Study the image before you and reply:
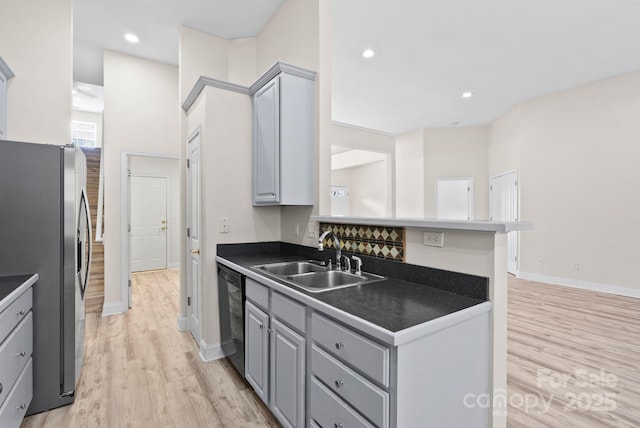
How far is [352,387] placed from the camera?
1174 millimetres

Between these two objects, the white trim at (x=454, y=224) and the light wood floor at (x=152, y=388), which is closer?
the white trim at (x=454, y=224)

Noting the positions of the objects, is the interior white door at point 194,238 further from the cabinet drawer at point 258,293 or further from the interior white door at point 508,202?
the interior white door at point 508,202

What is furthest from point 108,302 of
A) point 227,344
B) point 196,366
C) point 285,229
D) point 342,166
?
point 342,166

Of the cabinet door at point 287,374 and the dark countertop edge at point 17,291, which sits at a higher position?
the dark countertop edge at point 17,291

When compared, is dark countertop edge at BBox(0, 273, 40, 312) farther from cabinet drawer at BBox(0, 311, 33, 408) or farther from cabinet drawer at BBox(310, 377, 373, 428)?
cabinet drawer at BBox(310, 377, 373, 428)

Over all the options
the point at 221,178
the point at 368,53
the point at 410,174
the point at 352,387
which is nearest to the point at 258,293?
the point at 352,387

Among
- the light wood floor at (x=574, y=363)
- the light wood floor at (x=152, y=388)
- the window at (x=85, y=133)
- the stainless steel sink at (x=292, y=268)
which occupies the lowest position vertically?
the light wood floor at (x=152, y=388)

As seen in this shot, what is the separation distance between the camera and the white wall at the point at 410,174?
7.72 metres

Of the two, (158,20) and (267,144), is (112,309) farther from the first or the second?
(158,20)

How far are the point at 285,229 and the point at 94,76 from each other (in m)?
4.34

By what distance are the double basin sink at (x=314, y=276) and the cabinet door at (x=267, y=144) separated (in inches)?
21.4

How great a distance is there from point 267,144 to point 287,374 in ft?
5.72

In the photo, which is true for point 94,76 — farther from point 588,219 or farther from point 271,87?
point 588,219

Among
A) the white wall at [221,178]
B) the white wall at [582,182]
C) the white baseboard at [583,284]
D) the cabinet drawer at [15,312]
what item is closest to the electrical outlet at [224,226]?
the white wall at [221,178]
